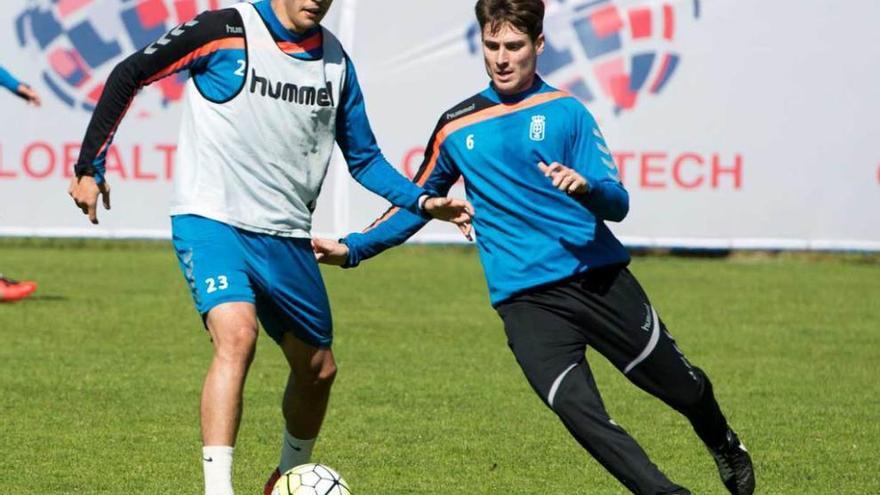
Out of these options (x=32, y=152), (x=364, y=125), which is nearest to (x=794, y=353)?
(x=364, y=125)

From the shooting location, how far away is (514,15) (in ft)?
20.9

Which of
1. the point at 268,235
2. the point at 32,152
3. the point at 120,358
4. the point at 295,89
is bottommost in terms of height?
the point at 32,152

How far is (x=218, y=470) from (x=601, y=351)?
1441 millimetres

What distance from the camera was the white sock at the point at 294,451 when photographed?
7141 millimetres

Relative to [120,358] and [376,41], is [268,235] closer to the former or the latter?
[120,358]

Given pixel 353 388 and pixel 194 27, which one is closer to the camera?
pixel 194 27

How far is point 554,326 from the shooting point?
6.26 metres

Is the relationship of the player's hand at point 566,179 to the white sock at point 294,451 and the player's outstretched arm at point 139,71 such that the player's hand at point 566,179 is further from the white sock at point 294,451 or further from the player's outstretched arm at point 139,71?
the white sock at point 294,451

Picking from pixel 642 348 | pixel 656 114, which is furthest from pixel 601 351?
pixel 656 114

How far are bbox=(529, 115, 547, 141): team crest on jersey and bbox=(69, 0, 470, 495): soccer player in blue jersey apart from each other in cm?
40

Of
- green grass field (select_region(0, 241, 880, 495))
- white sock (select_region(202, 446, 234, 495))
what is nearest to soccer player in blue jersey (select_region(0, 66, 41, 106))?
green grass field (select_region(0, 241, 880, 495))

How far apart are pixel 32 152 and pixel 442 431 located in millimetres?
11247

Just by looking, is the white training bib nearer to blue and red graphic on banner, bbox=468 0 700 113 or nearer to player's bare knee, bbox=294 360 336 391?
player's bare knee, bbox=294 360 336 391

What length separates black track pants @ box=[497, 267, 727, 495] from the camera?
19.9 feet
